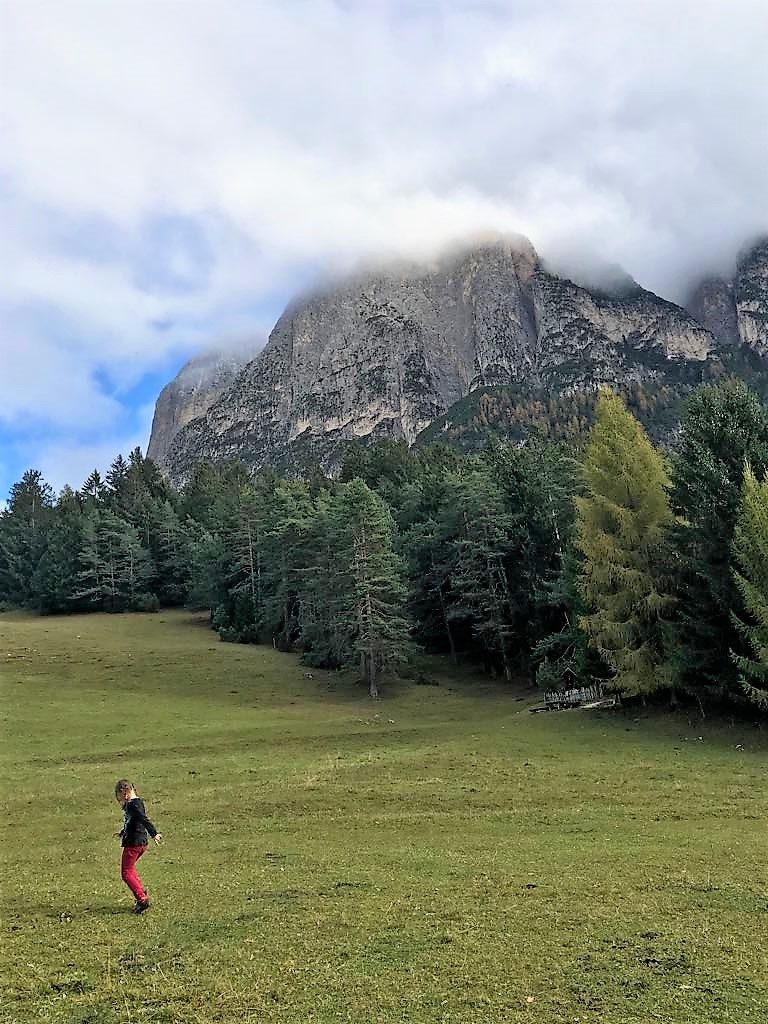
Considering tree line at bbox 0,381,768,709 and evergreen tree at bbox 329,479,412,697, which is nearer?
tree line at bbox 0,381,768,709

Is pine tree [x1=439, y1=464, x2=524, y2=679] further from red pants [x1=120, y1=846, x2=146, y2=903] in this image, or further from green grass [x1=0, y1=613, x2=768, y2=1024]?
red pants [x1=120, y1=846, x2=146, y2=903]

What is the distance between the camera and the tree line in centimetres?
3456

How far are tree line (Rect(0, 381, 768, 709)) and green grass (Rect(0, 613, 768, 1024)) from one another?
5788mm

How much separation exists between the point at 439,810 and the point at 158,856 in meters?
8.04

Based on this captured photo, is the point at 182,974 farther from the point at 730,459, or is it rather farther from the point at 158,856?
the point at 730,459

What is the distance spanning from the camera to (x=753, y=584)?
3152cm

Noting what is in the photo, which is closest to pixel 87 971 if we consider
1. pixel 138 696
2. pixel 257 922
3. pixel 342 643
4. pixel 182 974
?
pixel 182 974

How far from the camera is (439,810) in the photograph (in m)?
20.7

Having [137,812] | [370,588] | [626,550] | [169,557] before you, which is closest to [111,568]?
[169,557]

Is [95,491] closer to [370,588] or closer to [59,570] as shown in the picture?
[59,570]

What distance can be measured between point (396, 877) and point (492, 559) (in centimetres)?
4832

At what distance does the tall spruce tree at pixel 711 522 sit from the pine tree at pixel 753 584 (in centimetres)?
88

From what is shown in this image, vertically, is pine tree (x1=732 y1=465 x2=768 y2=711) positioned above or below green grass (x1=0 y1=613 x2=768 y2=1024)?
above

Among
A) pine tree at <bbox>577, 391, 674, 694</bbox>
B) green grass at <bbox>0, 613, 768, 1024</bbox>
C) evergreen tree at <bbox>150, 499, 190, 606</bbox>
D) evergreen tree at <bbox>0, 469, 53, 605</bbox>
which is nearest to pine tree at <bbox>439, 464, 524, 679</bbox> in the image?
pine tree at <bbox>577, 391, 674, 694</bbox>
